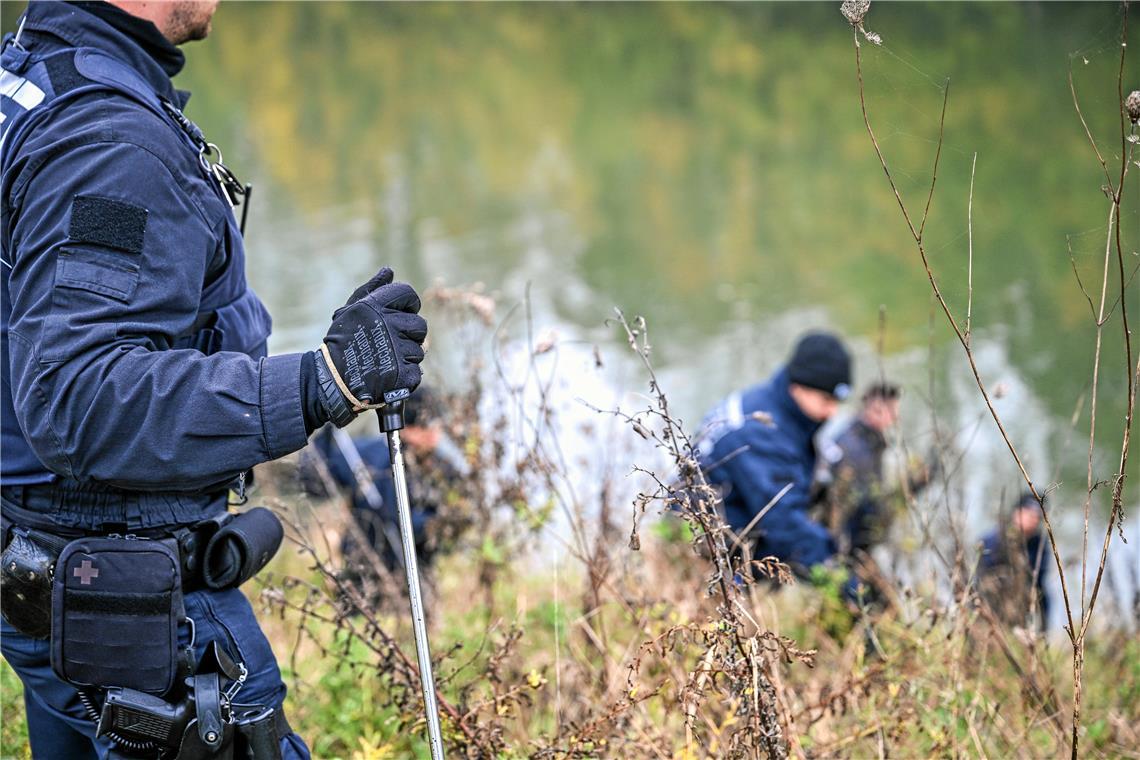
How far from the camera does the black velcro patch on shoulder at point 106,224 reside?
1798mm

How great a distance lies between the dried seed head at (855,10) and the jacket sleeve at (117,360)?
1.16 m

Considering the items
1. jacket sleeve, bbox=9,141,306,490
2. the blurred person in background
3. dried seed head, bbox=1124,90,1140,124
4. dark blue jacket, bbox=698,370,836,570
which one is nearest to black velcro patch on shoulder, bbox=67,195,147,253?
jacket sleeve, bbox=9,141,306,490

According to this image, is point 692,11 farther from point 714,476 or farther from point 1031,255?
point 714,476

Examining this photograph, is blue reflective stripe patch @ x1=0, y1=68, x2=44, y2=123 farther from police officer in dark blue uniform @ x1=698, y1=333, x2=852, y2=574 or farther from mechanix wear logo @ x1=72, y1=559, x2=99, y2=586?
police officer in dark blue uniform @ x1=698, y1=333, x2=852, y2=574

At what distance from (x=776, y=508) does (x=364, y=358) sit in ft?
10.5

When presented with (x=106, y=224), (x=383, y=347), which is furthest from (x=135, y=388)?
(x=383, y=347)

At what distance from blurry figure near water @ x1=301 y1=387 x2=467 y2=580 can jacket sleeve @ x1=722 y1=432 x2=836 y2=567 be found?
124 cm

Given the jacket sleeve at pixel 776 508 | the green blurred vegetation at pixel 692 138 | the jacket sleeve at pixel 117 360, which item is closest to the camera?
the jacket sleeve at pixel 117 360

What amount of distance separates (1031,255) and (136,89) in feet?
39.5

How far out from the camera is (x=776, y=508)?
473 centimetres

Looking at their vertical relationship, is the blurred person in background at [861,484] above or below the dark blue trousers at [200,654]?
above

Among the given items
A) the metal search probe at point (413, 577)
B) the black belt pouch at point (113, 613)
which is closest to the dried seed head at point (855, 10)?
the metal search probe at point (413, 577)

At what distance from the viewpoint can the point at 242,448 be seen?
1.82m

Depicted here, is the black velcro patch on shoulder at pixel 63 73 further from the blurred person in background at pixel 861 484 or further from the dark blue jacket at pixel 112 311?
the blurred person in background at pixel 861 484
